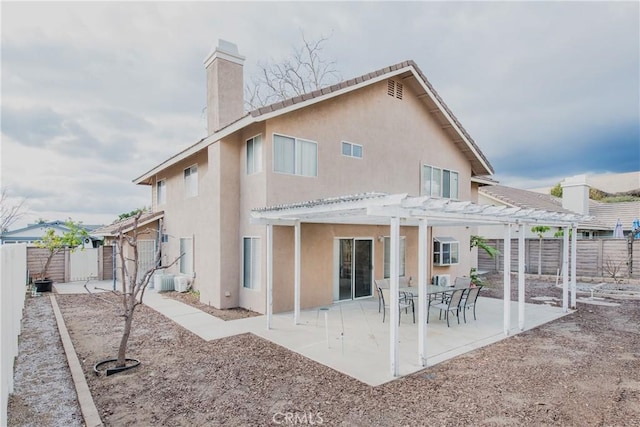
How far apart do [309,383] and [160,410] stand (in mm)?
2233

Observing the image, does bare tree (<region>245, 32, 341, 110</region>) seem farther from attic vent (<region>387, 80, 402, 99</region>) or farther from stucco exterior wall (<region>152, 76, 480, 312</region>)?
stucco exterior wall (<region>152, 76, 480, 312</region>)

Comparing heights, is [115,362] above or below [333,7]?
below

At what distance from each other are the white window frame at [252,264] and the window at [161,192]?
8287 millimetres

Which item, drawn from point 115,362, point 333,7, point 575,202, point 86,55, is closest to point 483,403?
point 115,362

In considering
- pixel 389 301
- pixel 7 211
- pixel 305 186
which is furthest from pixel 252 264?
pixel 7 211

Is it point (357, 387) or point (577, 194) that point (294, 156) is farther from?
point (577, 194)

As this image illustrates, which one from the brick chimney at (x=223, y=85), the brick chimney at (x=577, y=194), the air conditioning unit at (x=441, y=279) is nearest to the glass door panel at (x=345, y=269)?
the air conditioning unit at (x=441, y=279)

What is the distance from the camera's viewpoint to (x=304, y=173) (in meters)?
11.0

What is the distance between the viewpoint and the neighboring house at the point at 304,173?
34.3 ft

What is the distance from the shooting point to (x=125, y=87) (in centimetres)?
1414

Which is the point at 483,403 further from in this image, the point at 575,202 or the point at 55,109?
the point at 575,202

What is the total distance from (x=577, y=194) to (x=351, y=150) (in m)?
20.7

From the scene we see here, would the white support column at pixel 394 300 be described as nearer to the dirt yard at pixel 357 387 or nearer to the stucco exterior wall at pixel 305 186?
the dirt yard at pixel 357 387

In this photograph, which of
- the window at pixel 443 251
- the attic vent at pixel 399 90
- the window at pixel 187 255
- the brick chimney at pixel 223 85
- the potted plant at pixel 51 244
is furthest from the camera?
the window at pixel 443 251
